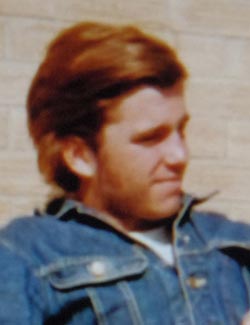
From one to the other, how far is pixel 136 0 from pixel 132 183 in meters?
0.48

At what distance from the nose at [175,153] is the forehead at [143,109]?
1.1 inches

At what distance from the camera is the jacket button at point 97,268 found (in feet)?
4.15

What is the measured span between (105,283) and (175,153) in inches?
8.7

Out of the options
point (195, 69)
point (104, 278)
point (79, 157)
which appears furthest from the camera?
point (195, 69)

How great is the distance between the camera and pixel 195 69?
1.68 metres

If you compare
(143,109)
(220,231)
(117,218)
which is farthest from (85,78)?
(220,231)

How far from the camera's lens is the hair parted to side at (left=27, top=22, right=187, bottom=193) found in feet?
4.26

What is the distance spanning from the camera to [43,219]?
1.33 meters

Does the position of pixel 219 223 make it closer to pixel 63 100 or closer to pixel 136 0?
pixel 63 100

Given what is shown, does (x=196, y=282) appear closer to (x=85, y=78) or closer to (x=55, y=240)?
(x=55, y=240)

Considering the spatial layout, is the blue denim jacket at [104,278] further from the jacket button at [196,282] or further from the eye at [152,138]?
the eye at [152,138]

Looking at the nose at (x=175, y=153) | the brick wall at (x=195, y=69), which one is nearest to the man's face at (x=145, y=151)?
the nose at (x=175, y=153)

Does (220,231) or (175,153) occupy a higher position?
(175,153)

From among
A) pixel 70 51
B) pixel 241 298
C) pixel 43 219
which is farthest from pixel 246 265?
pixel 70 51
